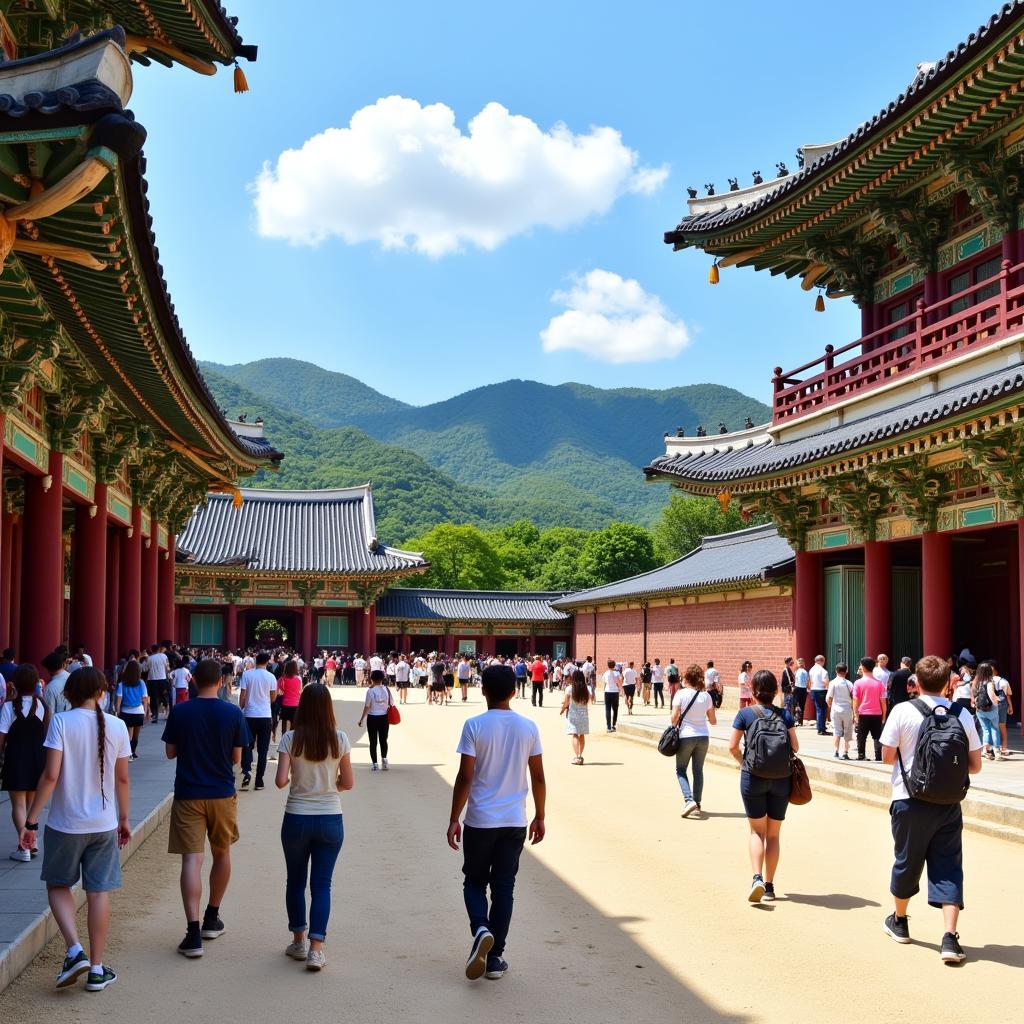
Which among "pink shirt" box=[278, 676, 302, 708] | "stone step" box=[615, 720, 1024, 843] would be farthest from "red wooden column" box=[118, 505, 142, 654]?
"stone step" box=[615, 720, 1024, 843]

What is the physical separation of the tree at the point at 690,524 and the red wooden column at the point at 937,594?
197ft

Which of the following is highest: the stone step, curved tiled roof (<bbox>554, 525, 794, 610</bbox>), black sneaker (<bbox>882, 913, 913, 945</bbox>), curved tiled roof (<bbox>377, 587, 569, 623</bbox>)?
curved tiled roof (<bbox>554, 525, 794, 610</bbox>)

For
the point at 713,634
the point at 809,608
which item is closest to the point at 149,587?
the point at 809,608

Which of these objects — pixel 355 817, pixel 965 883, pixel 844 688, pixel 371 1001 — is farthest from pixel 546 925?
pixel 844 688

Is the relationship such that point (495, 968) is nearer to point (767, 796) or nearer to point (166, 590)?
point (767, 796)

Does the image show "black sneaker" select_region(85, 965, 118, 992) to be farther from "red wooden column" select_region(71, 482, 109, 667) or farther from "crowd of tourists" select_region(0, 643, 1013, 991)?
"red wooden column" select_region(71, 482, 109, 667)

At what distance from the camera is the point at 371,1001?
5934 mm

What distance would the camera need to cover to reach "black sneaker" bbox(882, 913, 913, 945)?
23.6ft

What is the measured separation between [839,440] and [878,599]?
10.9 ft

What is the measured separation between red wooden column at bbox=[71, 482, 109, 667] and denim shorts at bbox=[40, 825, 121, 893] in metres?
13.7

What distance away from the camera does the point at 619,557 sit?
Answer: 78.6 metres

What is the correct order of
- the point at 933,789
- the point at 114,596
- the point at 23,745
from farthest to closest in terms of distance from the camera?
1. the point at 114,596
2. the point at 23,745
3. the point at 933,789

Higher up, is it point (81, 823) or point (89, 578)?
point (89, 578)

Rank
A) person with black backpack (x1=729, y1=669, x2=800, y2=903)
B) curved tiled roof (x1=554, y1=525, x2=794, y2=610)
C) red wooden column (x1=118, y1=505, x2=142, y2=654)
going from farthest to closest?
curved tiled roof (x1=554, y1=525, x2=794, y2=610), red wooden column (x1=118, y1=505, x2=142, y2=654), person with black backpack (x1=729, y1=669, x2=800, y2=903)
